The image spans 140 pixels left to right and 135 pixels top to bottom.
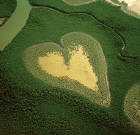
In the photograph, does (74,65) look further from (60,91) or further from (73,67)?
(60,91)

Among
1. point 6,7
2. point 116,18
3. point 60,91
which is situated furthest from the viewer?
point 6,7

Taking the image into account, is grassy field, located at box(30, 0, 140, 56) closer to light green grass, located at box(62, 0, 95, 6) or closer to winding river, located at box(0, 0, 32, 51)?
light green grass, located at box(62, 0, 95, 6)

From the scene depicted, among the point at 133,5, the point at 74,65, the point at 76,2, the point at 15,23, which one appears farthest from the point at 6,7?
the point at 133,5

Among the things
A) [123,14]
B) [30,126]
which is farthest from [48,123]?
[123,14]

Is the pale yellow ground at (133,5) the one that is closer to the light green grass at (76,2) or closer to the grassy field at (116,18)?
the grassy field at (116,18)

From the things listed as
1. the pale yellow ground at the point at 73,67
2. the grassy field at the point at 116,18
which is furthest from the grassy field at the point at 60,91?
the pale yellow ground at the point at 73,67

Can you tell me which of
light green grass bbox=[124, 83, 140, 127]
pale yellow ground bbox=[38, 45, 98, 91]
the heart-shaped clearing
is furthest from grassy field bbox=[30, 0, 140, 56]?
pale yellow ground bbox=[38, 45, 98, 91]
